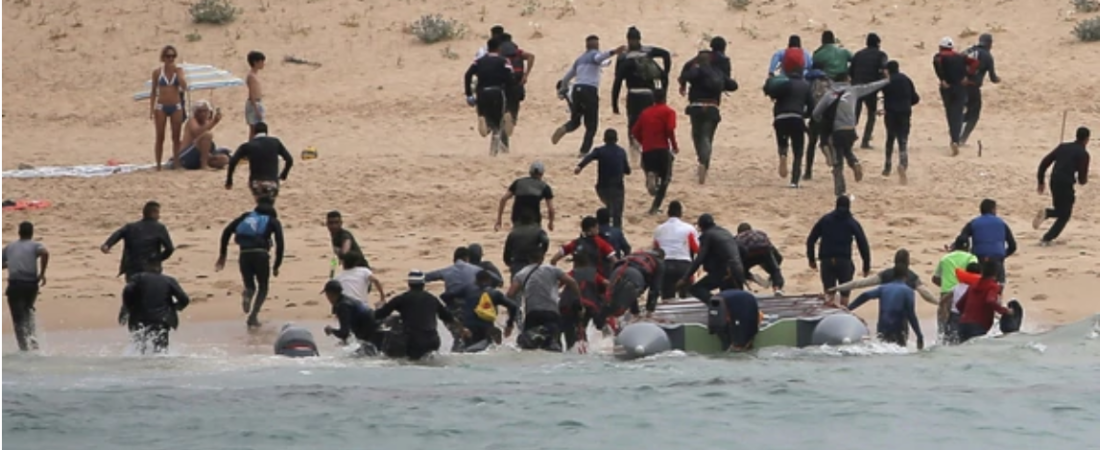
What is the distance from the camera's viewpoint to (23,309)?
2181 cm

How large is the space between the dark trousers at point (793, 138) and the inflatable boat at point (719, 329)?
18.6ft

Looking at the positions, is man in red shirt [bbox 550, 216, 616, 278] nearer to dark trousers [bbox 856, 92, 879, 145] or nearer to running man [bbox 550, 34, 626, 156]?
running man [bbox 550, 34, 626, 156]

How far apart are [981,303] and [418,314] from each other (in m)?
4.38

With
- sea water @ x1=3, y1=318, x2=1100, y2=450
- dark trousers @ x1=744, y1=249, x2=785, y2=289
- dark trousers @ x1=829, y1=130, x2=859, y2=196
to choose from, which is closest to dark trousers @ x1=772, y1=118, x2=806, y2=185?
dark trousers @ x1=829, y1=130, x2=859, y2=196

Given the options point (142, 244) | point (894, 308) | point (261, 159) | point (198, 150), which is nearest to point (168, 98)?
point (198, 150)

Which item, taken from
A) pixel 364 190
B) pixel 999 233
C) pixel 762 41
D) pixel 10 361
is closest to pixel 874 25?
pixel 762 41

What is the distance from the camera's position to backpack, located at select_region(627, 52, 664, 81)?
2706 cm

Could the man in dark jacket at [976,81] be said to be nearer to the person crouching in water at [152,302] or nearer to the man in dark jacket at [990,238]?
the man in dark jacket at [990,238]

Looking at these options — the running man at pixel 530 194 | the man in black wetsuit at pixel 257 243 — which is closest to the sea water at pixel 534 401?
the man in black wetsuit at pixel 257 243

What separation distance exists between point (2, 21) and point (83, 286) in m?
15.1

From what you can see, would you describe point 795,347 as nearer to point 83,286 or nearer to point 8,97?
point 83,286

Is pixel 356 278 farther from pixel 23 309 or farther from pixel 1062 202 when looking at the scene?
pixel 1062 202

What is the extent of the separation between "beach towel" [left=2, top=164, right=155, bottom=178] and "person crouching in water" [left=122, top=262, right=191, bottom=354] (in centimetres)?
819

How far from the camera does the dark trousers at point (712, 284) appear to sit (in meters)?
21.7
